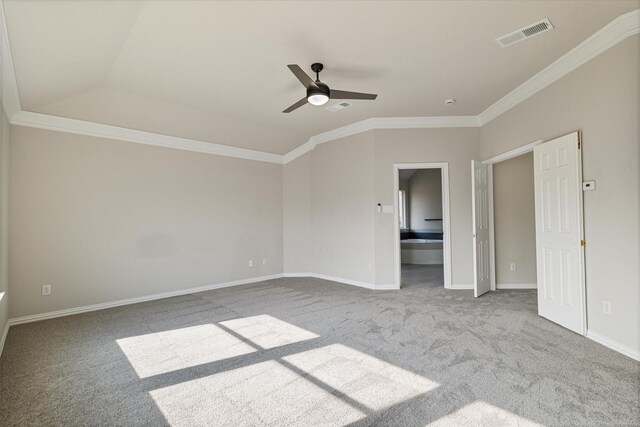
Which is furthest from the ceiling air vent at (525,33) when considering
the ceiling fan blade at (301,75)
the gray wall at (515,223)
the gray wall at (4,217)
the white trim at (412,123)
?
the gray wall at (4,217)

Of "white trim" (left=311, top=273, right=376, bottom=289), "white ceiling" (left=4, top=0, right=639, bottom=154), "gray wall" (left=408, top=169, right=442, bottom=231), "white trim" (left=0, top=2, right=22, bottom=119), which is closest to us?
"white trim" (left=0, top=2, right=22, bottom=119)

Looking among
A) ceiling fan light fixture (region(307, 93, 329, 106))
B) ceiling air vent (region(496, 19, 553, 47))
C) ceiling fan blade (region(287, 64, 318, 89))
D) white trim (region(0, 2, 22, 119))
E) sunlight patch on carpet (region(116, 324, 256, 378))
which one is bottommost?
sunlight patch on carpet (region(116, 324, 256, 378))

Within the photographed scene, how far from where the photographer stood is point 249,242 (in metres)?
5.87

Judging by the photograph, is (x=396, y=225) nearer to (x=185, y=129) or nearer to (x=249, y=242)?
(x=249, y=242)

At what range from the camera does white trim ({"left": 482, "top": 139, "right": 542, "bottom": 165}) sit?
3.73 meters

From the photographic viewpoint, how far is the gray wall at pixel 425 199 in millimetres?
9766

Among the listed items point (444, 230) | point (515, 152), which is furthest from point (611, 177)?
point (444, 230)

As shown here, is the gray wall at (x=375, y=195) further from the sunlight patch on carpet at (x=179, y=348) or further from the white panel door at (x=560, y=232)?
the sunlight patch on carpet at (x=179, y=348)

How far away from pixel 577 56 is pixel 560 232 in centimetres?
184

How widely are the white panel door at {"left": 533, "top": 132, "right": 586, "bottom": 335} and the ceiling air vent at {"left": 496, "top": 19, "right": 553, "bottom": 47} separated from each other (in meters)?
1.12

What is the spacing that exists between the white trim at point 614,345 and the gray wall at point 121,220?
4.99 metres

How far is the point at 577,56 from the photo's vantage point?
9.85 feet

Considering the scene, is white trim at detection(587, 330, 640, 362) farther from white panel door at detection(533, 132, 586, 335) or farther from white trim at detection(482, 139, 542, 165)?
white trim at detection(482, 139, 542, 165)

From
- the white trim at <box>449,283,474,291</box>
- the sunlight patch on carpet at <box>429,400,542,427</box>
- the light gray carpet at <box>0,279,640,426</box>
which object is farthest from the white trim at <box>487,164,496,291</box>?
the sunlight patch on carpet at <box>429,400,542,427</box>
